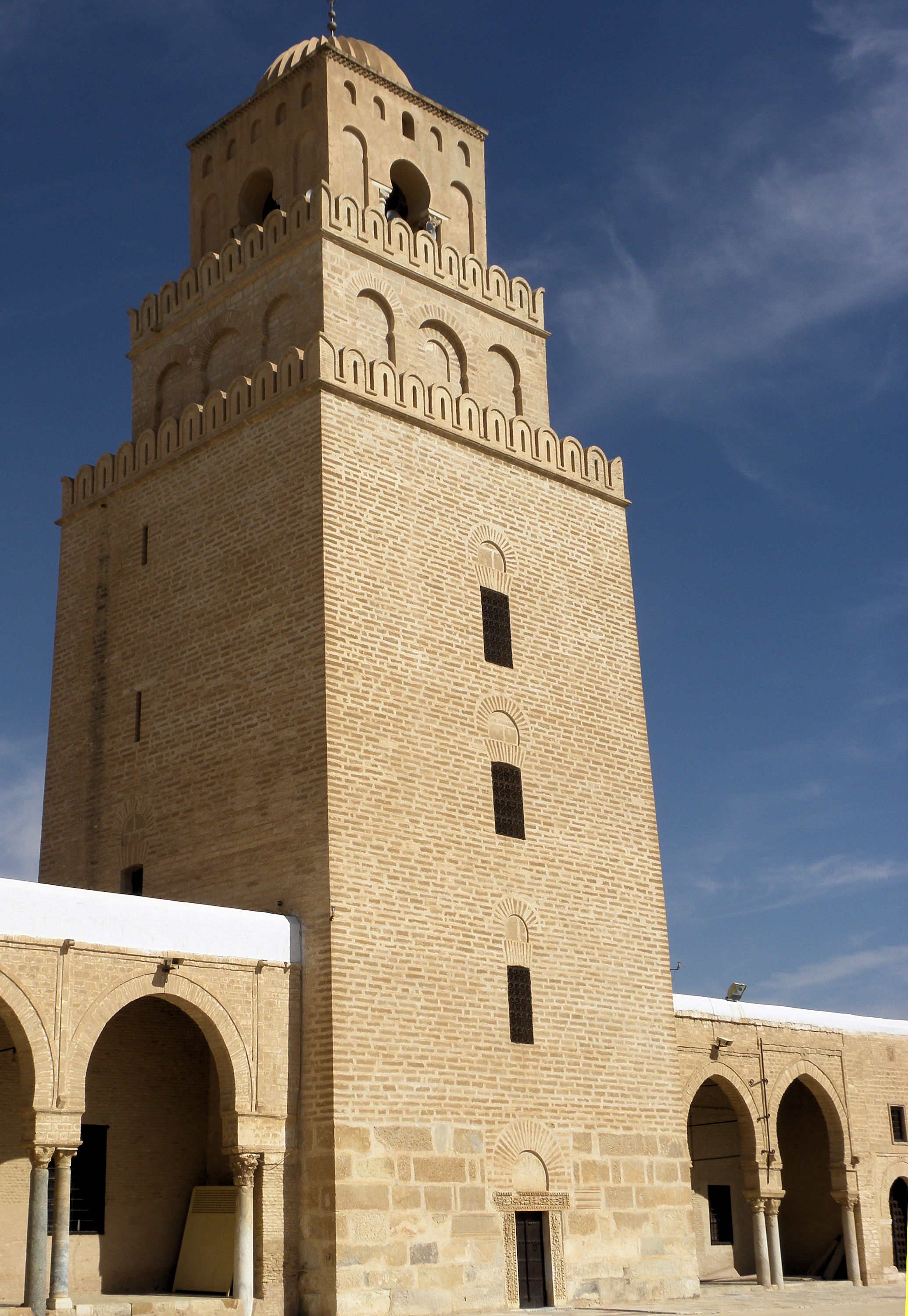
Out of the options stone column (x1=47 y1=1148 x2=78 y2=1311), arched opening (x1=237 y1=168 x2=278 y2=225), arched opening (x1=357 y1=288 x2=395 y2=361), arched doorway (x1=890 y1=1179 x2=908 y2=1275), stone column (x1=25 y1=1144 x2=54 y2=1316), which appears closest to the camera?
stone column (x1=25 y1=1144 x2=54 y2=1316)

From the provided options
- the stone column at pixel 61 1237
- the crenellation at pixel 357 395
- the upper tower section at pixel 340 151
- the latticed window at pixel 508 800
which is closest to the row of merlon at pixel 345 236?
the upper tower section at pixel 340 151

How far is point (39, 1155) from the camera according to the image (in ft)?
44.5

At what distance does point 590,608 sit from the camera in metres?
20.2

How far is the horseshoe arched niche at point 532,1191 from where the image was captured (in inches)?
643

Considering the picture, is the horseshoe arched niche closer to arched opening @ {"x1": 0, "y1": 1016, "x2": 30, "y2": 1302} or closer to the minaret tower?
the minaret tower

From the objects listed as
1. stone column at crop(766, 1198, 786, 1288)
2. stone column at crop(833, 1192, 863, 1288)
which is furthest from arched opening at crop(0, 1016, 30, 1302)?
stone column at crop(833, 1192, 863, 1288)

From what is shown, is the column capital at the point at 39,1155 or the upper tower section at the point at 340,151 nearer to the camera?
the column capital at the point at 39,1155

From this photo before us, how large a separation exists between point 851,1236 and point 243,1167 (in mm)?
10934

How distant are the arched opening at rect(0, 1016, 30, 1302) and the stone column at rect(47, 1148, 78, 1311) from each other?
106cm

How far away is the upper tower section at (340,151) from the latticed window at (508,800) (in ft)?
25.0

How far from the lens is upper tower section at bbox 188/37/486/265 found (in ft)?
66.7

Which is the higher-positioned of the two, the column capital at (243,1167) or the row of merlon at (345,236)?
the row of merlon at (345,236)

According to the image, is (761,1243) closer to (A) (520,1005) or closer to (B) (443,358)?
(A) (520,1005)

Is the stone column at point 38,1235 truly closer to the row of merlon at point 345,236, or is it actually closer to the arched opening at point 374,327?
the arched opening at point 374,327
